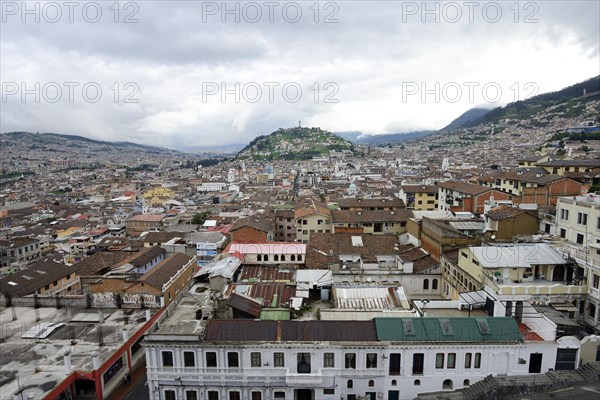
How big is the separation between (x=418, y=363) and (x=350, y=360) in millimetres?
3114

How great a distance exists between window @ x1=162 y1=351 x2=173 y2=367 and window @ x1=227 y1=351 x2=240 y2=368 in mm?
2723

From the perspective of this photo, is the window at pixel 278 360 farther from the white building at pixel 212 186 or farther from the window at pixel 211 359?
the white building at pixel 212 186

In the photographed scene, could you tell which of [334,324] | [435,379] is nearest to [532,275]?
[435,379]

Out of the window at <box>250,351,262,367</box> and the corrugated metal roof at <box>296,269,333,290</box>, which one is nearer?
the window at <box>250,351,262,367</box>

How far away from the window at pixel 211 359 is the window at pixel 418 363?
9.21m

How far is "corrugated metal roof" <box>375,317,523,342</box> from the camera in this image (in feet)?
57.3

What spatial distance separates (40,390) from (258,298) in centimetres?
1122

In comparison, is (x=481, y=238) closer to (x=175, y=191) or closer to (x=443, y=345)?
(x=443, y=345)

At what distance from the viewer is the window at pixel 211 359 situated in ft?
58.1

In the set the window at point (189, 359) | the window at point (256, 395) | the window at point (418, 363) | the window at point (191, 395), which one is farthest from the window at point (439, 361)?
Answer: the window at point (191, 395)

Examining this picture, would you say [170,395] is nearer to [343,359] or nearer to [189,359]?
[189,359]

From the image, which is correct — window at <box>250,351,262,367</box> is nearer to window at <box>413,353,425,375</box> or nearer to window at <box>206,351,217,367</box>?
window at <box>206,351,217,367</box>

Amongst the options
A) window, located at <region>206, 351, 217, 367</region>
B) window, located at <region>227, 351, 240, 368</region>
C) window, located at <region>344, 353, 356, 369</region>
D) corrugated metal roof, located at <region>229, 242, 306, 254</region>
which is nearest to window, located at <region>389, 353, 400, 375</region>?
window, located at <region>344, 353, 356, 369</region>

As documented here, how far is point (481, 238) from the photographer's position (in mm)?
29266
